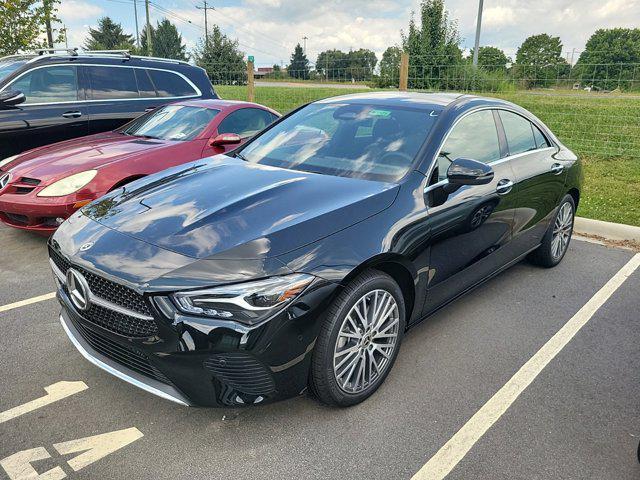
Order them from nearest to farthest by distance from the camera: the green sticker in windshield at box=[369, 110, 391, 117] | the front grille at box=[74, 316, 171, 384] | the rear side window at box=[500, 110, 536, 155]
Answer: the front grille at box=[74, 316, 171, 384] → the green sticker in windshield at box=[369, 110, 391, 117] → the rear side window at box=[500, 110, 536, 155]

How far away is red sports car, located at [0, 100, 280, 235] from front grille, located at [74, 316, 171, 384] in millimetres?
2385

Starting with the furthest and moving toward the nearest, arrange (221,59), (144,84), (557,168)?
(221,59), (144,84), (557,168)

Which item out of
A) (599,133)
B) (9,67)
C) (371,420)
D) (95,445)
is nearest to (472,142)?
(371,420)

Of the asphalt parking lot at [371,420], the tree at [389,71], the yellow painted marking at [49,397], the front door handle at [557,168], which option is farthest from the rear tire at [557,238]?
the tree at [389,71]

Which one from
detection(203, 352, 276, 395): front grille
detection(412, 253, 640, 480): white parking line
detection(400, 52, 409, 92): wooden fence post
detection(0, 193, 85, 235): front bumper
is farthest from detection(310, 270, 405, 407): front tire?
detection(400, 52, 409, 92): wooden fence post

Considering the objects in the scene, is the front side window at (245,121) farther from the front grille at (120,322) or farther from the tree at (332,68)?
the tree at (332,68)

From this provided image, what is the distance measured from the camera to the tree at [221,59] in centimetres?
1728

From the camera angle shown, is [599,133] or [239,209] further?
[599,133]

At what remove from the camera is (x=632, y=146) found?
9.51 metres

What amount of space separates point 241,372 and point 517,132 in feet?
9.92

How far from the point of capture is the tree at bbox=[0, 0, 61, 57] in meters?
12.6

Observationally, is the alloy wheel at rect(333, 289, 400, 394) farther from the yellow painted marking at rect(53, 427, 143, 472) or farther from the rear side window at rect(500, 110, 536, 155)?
the rear side window at rect(500, 110, 536, 155)

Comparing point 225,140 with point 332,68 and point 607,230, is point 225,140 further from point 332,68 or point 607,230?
point 332,68

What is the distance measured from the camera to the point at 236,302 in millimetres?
2229
